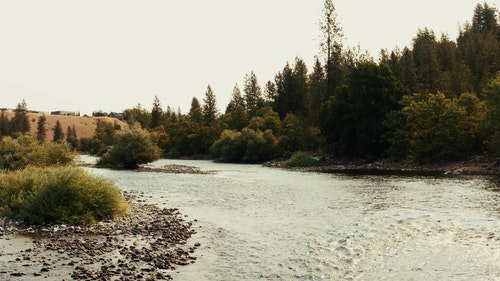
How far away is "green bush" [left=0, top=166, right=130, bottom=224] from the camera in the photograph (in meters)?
22.0

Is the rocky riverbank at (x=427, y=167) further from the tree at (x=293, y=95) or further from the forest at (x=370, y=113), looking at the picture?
the tree at (x=293, y=95)

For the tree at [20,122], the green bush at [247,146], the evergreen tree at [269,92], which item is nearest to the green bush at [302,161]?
the green bush at [247,146]

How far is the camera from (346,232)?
2069 centimetres

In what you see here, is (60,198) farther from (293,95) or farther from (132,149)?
(293,95)

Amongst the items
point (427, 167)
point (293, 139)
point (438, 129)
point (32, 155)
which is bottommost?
point (427, 167)

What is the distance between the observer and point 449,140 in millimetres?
56844

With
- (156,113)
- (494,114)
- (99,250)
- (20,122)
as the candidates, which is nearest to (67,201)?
(99,250)

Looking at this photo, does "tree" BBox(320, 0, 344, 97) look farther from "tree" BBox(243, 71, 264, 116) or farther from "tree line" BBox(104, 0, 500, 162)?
"tree" BBox(243, 71, 264, 116)

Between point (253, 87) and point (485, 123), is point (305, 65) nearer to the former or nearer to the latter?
point (253, 87)

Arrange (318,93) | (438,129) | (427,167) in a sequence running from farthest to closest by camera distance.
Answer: (318,93), (438,129), (427,167)

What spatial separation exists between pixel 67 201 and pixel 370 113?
56.7 metres

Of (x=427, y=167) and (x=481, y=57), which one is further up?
(x=481, y=57)

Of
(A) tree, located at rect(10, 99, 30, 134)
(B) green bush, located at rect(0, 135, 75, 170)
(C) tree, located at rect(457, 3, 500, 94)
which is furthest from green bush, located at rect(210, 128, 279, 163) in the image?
(A) tree, located at rect(10, 99, 30, 134)

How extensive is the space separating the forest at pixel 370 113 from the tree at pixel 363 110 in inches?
6.6
